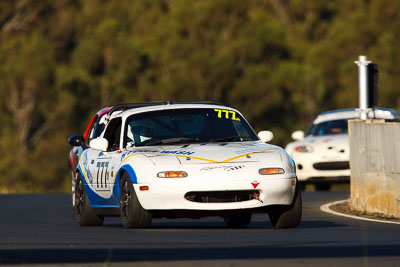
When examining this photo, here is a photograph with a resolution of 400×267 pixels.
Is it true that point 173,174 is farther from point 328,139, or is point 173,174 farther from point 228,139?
point 328,139

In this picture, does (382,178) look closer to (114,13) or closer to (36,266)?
(36,266)

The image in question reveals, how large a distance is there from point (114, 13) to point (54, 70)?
428 inches

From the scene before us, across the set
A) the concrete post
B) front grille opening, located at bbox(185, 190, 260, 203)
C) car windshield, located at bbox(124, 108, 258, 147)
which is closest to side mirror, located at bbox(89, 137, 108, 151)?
car windshield, located at bbox(124, 108, 258, 147)

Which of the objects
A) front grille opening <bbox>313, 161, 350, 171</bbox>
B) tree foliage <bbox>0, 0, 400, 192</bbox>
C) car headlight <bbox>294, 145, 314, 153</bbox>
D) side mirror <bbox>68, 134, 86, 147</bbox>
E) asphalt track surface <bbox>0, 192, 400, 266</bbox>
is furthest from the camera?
tree foliage <bbox>0, 0, 400, 192</bbox>

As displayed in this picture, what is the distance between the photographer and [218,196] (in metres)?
13.1

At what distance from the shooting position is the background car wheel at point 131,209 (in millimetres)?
13219

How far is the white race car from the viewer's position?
13016 mm

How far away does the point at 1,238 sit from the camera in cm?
1246

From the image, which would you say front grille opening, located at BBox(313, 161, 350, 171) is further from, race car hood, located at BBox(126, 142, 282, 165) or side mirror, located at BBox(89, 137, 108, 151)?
race car hood, located at BBox(126, 142, 282, 165)

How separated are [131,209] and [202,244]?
1995 mm

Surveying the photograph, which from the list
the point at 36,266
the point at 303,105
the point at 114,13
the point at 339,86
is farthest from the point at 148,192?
the point at 114,13

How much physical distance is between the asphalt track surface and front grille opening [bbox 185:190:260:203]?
13.4 inches

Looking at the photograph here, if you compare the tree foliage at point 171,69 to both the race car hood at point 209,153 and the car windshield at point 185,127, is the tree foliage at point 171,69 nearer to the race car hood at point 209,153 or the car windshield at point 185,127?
the car windshield at point 185,127

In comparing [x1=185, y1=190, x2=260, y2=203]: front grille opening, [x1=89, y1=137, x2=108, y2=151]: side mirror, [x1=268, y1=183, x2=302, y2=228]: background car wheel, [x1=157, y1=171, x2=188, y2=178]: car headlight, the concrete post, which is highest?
the concrete post
